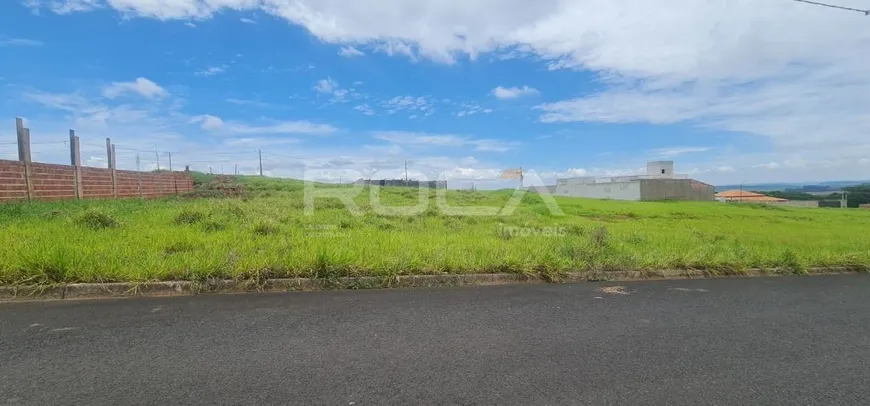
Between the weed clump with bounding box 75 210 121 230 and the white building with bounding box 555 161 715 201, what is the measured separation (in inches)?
1873

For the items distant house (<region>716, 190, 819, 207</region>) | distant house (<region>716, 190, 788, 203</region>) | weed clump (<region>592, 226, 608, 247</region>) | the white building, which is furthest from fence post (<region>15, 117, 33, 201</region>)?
distant house (<region>716, 190, 788, 203</region>)

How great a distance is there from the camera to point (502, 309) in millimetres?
4508

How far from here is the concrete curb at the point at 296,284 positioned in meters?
4.37

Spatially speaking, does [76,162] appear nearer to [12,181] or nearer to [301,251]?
[12,181]

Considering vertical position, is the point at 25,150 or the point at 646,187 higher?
the point at 25,150

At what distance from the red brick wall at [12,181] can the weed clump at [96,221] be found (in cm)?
675


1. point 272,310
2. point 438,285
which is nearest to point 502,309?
point 438,285

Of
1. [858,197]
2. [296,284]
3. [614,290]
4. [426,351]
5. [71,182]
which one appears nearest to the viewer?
[426,351]

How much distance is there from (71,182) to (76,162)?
1.06m

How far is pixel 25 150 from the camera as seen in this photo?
12609mm

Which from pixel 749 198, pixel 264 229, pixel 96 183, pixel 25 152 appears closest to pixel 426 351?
pixel 264 229

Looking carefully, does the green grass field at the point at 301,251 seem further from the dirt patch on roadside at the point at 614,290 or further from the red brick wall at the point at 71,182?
the red brick wall at the point at 71,182

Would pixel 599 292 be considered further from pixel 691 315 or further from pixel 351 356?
pixel 351 356

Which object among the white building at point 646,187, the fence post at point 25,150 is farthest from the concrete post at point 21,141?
the white building at point 646,187
